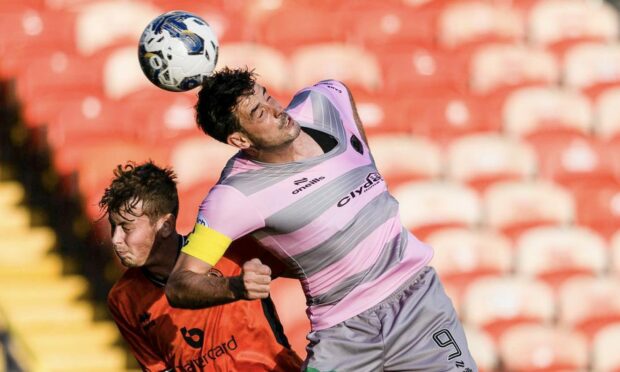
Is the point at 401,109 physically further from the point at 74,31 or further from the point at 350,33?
the point at 74,31

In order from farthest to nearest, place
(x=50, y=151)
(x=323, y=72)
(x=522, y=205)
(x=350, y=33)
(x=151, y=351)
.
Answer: (x=350, y=33) < (x=323, y=72) < (x=522, y=205) < (x=50, y=151) < (x=151, y=351)

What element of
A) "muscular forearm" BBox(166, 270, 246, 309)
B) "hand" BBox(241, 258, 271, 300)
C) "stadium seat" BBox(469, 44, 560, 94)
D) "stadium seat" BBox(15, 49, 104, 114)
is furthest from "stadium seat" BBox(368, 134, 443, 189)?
"hand" BBox(241, 258, 271, 300)

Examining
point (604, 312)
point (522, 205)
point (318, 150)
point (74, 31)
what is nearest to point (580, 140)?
point (522, 205)

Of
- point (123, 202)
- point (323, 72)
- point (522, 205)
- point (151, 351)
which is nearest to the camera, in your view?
point (123, 202)

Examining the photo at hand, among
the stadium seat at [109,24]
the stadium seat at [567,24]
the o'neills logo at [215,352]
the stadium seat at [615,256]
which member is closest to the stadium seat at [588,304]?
the stadium seat at [615,256]

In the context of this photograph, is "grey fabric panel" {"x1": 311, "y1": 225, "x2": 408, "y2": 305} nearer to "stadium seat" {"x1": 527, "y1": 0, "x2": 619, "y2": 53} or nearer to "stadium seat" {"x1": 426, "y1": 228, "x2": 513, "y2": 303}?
"stadium seat" {"x1": 426, "y1": 228, "x2": 513, "y2": 303}

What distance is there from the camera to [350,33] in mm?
8672

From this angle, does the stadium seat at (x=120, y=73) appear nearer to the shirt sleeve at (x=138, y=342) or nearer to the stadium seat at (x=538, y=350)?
the stadium seat at (x=538, y=350)

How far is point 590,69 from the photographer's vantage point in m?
8.83

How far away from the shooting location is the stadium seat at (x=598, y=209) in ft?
25.5

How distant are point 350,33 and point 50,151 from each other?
2.54 metres

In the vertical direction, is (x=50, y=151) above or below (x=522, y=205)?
above

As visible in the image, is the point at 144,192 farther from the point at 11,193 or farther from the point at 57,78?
the point at 57,78

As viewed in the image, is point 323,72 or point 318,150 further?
point 323,72
